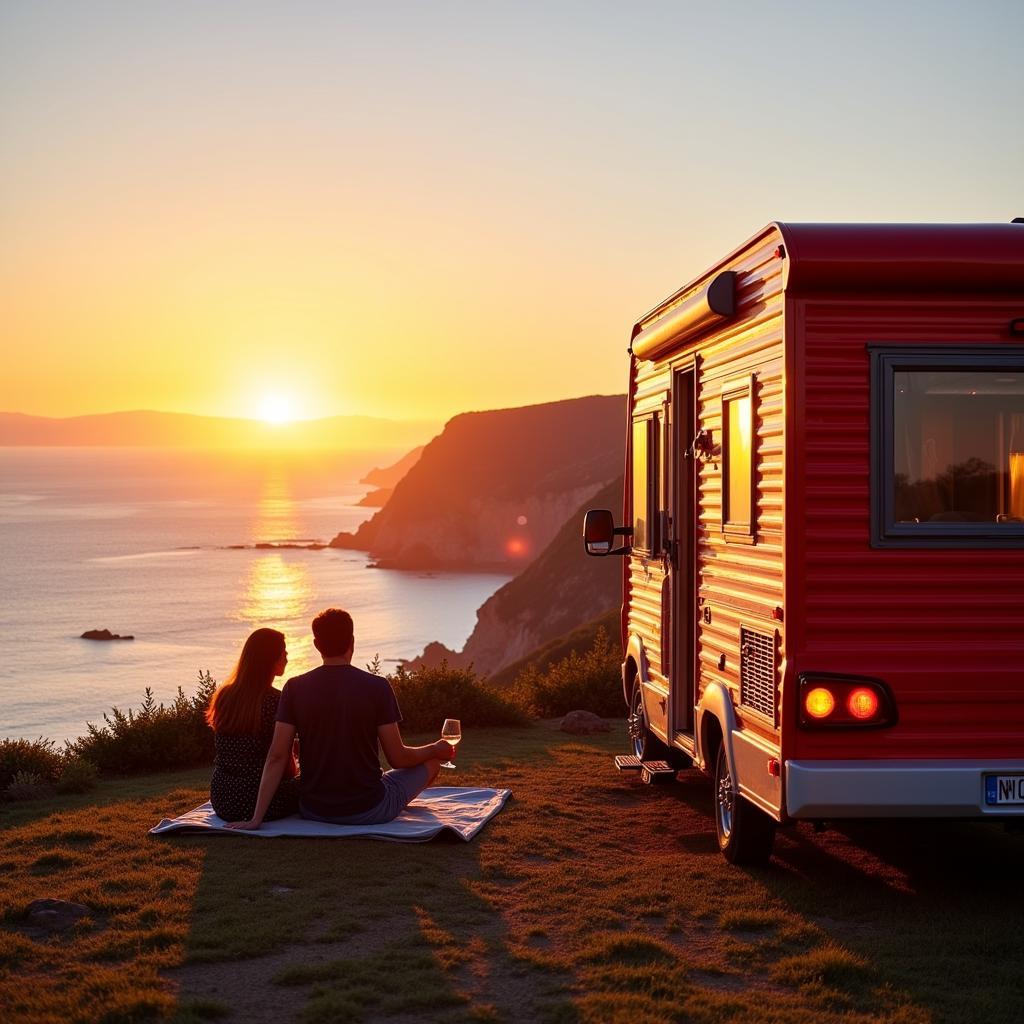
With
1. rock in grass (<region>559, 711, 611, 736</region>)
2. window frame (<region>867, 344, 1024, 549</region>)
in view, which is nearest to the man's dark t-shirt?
window frame (<region>867, 344, 1024, 549</region>)

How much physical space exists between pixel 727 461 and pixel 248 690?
312cm

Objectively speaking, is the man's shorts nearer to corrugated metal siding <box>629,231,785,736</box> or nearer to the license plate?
corrugated metal siding <box>629,231,785,736</box>

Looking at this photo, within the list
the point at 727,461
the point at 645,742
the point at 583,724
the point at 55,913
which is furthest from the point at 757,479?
the point at 583,724

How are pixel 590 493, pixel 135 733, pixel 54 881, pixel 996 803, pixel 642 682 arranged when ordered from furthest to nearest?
pixel 590 493, pixel 135 733, pixel 642 682, pixel 54 881, pixel 996 803

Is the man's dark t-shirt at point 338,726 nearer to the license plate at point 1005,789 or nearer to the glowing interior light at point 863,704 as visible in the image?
the glowing interior light at point 863,704

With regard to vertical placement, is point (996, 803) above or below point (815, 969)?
above

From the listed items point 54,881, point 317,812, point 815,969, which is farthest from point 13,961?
point 815,969

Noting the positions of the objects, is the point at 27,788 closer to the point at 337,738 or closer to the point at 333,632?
the point at 337,738

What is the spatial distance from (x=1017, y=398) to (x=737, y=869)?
9.60ft

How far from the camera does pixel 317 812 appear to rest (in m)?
7.88

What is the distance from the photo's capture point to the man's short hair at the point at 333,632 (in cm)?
757

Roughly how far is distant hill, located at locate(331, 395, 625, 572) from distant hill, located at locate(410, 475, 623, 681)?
224 feet

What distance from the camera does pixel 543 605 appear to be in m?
92.2

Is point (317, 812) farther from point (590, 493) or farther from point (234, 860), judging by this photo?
point (590, 493)
